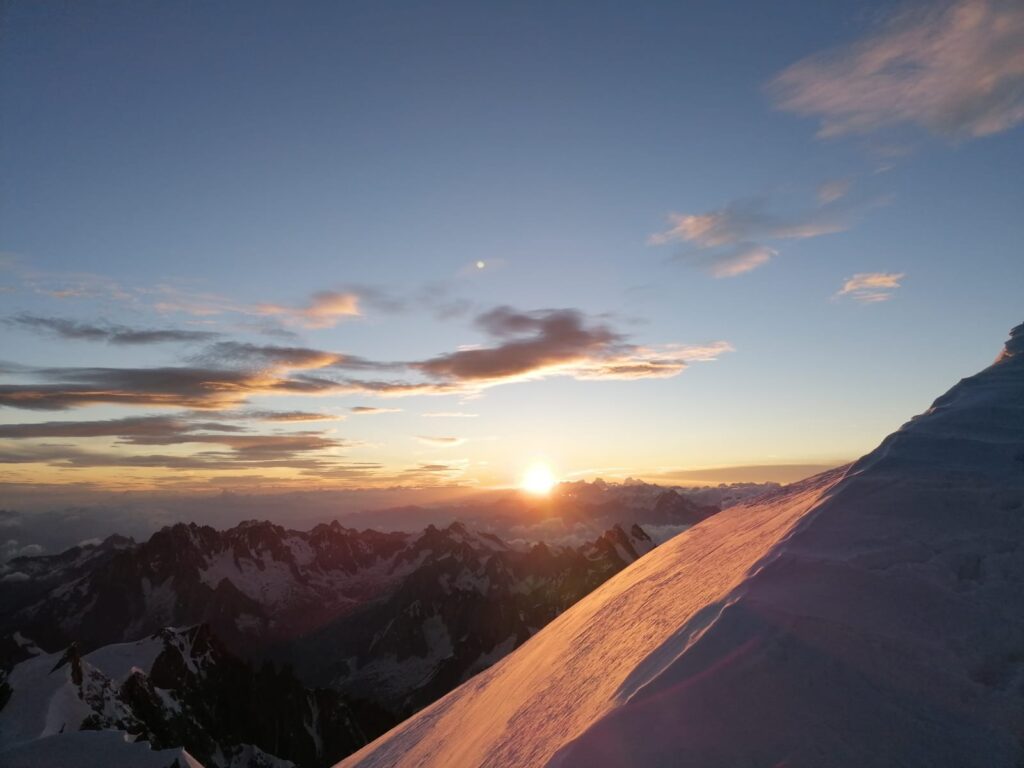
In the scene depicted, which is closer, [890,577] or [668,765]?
[668,765]

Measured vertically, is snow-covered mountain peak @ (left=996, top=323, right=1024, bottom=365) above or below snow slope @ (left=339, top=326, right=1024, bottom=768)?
above

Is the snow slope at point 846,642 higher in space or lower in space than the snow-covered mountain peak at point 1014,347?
lower

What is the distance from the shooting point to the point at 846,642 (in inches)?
261

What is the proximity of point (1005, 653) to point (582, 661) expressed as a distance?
718 centimetres

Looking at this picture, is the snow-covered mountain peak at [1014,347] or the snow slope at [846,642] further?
the snow-covered mountain peak at [1014,347]

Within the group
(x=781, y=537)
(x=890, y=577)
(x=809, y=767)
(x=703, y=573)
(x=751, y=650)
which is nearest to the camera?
(x=809, y=767)

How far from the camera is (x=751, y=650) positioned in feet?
22.4

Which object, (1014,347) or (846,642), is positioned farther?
(1014,347)

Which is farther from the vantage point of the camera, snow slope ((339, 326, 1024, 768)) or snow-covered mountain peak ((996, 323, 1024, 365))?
snow-covered mountain peak ((996, 323, 1024, 365))

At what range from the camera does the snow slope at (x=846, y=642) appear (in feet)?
18.9

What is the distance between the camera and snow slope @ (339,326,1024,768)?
577 cm

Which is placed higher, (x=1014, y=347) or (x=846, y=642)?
(x=1014, y=347)

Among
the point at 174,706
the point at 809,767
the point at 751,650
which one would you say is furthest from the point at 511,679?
the point at 174,706

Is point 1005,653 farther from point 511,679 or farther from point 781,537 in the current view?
point 511,679
